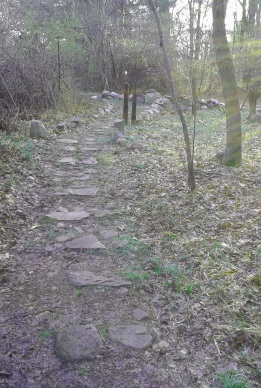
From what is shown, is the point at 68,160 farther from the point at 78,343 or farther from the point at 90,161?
the point at 78,343

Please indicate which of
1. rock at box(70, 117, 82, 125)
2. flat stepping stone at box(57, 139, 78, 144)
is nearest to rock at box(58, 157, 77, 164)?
flat stepping stone at box(57, 139, 78, 144)

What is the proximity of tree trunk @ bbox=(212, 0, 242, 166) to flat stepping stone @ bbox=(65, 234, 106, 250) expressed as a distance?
3.63m

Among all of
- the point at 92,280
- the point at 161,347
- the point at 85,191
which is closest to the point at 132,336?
the point at 161,347

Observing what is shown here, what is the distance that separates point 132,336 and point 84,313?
0.43 metres

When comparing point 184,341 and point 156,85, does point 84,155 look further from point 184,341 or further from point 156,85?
point 156,85

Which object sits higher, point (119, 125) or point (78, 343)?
point (119, 125)

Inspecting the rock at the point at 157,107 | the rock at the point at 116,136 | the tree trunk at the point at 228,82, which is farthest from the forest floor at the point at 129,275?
the rock at the point at 157,107

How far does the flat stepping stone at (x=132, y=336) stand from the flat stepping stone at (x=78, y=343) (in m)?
0.12

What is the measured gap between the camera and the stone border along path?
2.33 metres

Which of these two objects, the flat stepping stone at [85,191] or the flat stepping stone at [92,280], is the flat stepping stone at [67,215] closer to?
the flat stepping stone at [85,191]

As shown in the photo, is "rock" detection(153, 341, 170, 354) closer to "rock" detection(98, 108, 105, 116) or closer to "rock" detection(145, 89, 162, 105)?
"rock" detection(98, 108, 105, 116)

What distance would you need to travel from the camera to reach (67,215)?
4691mm

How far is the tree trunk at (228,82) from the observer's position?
20.1 feet

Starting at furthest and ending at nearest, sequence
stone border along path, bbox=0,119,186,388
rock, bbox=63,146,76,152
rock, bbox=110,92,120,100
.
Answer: rock, bbox=110,92,120,100 < rock, bbox=63,146,76,152 < stone border along path, bbox=0,119,186,388
